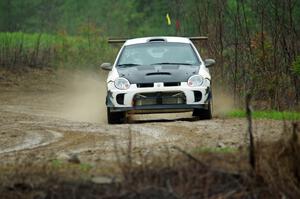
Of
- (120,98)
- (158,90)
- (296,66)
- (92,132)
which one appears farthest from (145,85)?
(296,66)

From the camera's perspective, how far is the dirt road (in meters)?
11.5

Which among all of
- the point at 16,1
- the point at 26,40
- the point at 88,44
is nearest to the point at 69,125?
the point at 88,44

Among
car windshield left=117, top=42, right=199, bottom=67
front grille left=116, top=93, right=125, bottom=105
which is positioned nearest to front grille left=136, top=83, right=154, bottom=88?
front grille left=116, top=93, right=125, bottom=105

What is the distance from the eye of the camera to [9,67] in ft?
103

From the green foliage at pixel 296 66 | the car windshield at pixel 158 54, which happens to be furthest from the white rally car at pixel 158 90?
the green foliage at pixel 296 66

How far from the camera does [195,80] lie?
53.9ft

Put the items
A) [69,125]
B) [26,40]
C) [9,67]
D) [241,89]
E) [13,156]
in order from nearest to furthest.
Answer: [13,156] → [69,125] → [241,89] → [9,67] → [26,40]

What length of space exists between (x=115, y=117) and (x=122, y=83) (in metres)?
0.65

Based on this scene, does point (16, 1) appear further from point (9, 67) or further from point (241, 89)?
point (241, 89)

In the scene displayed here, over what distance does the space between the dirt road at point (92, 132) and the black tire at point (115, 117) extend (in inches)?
12.0

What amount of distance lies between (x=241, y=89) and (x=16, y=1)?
132 ft

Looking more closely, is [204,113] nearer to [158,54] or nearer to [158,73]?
[158,73]

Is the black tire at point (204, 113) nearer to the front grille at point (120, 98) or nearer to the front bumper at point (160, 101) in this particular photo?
the front bumper at point (160, 101)

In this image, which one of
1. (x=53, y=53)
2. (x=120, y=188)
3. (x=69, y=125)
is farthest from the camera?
(x=53, y=53)
